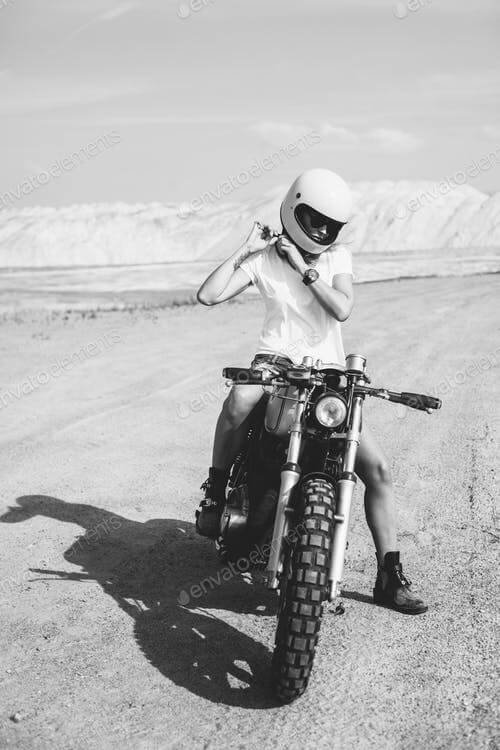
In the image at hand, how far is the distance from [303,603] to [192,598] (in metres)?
1.31

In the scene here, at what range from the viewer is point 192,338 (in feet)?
41.2

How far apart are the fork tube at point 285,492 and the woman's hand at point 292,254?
656 millimetres

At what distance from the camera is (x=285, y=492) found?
3.37 meters

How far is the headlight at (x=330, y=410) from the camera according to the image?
3.35 meters

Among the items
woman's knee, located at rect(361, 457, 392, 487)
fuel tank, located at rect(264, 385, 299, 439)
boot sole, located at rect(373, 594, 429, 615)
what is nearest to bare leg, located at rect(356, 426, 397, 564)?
woman's knee, located at rect(361, 457, 392, 487)

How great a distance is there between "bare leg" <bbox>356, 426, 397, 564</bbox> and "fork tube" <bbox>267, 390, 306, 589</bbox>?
2.11 feet

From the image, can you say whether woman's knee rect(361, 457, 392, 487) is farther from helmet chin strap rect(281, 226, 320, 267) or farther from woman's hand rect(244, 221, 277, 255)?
woman's hand rect(244, 221, 277, 255)

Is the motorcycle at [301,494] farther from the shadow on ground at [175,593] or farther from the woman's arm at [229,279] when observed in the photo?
the woman's arm at [229,279]

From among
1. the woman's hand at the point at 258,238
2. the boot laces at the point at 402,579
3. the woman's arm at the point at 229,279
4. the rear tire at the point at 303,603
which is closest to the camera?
the rear tire at the point at 303,603

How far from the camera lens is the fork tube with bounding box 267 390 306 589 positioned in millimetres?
3316

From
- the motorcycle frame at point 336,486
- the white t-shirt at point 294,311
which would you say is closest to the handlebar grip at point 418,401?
the motorcycle frame at point 336,486

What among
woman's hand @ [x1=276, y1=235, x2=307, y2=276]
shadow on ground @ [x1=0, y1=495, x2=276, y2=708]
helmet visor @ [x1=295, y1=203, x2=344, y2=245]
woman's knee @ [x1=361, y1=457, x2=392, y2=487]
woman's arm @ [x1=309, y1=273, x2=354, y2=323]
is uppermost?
helmet visor @ [x1=295, y1=203, x2=344, y2=245]

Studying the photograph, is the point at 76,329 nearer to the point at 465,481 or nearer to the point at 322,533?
the point at 465,481

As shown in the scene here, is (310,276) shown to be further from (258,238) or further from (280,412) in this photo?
(280,412)
